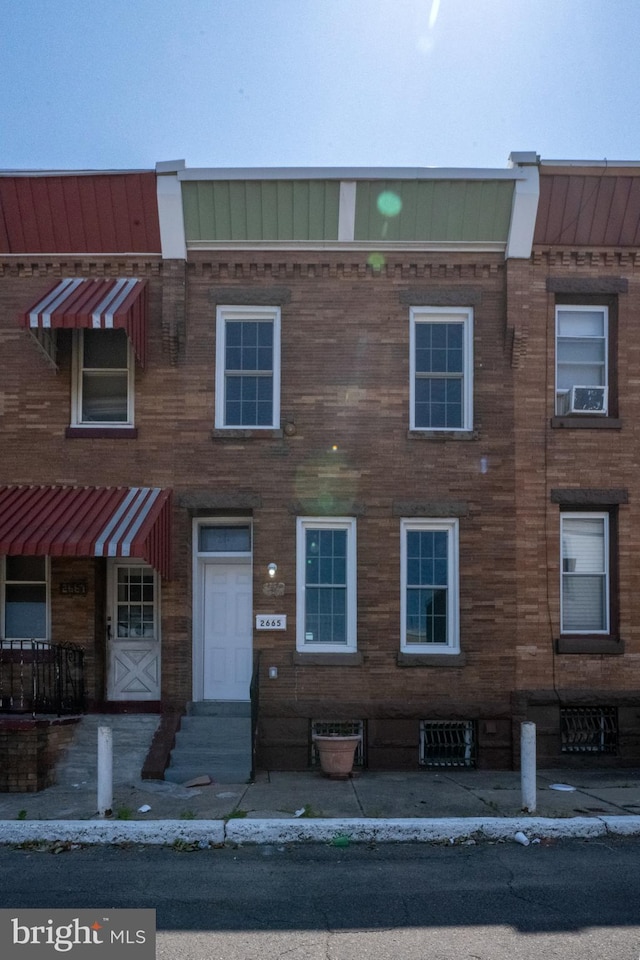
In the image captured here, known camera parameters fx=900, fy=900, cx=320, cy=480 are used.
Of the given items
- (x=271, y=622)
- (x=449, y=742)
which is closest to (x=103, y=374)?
(x=271, y=622)

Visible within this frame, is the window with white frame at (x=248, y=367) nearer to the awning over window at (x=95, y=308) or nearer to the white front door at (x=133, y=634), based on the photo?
the awning over window at (x=95, y=308)

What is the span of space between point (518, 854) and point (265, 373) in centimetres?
738

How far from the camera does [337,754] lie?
11.5 metres

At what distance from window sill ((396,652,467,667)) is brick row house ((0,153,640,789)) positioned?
40mm

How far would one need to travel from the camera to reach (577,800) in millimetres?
10250

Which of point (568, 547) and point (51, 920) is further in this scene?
point (568, 547)

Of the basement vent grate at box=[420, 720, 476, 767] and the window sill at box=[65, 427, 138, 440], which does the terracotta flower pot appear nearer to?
the basement vent grate at box=[420, 720, 476, 767]

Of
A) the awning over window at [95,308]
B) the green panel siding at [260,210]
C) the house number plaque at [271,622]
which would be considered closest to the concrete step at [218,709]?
the house number plaque at [271,622]

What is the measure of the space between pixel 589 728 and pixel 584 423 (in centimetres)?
434

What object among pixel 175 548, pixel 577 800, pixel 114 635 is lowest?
pixel 577 800

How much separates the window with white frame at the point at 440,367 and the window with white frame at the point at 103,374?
4.20 metres

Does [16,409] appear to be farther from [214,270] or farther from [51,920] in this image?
[51,920]

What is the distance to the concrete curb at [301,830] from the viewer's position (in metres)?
8.73

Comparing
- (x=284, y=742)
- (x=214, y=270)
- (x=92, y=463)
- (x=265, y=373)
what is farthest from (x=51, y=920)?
(x=214, y=270)
